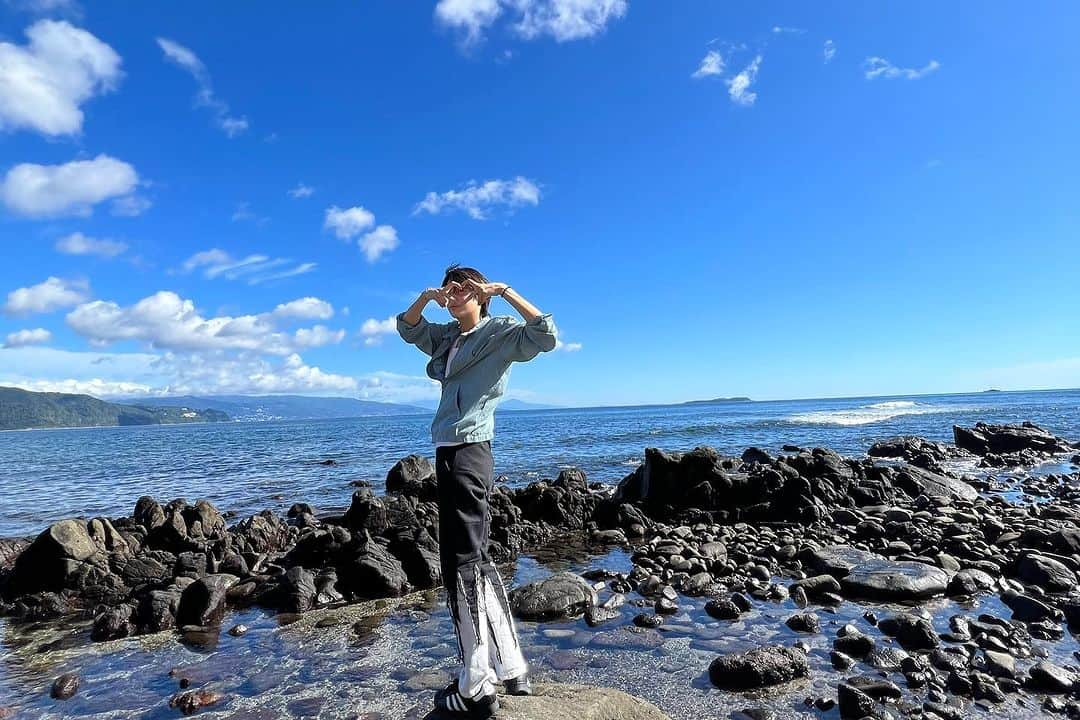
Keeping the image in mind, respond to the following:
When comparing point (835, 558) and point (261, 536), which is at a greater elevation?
point (835, 558)

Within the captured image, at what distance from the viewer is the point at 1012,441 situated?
30781mm

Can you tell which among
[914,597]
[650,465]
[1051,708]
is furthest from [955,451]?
[1051,708]

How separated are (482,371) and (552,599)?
4.93m

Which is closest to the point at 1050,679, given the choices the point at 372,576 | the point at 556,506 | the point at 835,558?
the point at 835,558

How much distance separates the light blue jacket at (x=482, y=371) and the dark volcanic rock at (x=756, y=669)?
3.41m

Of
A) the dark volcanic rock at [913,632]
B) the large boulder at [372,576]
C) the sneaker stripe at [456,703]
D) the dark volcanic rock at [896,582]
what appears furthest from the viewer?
the large boulder at [372,576]

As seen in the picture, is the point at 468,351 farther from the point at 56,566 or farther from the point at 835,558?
the point at 56,566

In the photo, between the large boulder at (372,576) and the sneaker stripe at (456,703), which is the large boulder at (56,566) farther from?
the sneaker stripe at (456,703)

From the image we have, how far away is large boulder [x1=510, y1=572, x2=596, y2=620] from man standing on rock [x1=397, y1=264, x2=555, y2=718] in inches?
142

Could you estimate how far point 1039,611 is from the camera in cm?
687

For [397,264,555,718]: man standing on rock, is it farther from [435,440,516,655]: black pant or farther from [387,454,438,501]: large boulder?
[387,454,438,501]: large boulder

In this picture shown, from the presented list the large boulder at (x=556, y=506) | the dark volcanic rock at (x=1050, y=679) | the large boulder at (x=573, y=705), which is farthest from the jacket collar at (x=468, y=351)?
the large boulder at (x=556, y=506)

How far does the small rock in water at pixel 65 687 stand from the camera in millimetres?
5867

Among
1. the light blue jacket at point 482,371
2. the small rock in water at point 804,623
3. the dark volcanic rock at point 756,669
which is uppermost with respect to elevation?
the light blue jacket at point 482,371
